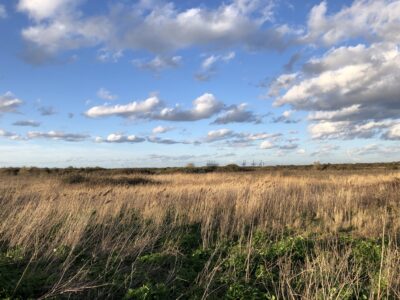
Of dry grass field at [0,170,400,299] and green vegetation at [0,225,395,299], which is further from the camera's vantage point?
dry grass field at [0,170,400,299]

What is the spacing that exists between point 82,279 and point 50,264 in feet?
2.61

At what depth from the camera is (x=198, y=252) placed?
6.95 metres

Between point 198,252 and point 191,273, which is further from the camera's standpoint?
point 198,252

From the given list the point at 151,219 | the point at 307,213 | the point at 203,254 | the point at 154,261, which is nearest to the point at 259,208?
the point at 307,213

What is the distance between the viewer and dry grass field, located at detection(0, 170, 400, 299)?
16.5ft

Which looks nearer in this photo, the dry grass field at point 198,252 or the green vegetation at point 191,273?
the green vegetation at point 191,273

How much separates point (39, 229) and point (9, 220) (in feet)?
3.37

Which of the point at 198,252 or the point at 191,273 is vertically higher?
the point at 198,252

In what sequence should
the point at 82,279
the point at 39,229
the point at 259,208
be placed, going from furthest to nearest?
the point at 259,208
the point at 39,229
the point at 82,279

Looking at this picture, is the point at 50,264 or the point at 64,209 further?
the point at 64,209

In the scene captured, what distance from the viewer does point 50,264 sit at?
5.79 meters

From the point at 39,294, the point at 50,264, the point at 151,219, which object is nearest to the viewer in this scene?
the point at 39,294

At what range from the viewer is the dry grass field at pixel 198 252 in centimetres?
503

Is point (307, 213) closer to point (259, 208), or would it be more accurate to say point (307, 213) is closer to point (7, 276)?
point (259, 208)
